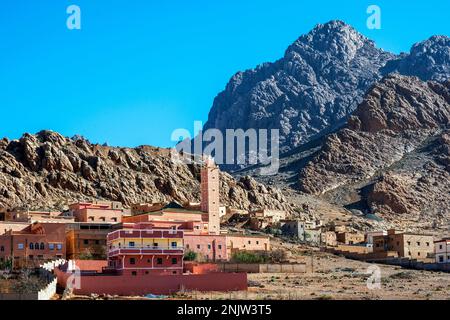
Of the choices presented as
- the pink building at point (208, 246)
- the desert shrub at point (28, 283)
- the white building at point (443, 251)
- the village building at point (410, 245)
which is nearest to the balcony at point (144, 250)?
the desert shrub at point (28, 283)

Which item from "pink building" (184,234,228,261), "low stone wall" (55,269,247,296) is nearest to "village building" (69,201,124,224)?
"pink building" (184,234,228,261)

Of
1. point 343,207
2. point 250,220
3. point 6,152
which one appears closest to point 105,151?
point 6,152

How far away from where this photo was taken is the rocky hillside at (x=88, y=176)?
124 meters

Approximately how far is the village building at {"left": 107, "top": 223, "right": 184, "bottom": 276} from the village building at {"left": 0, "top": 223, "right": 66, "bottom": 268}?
11.1 m

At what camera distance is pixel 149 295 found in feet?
218

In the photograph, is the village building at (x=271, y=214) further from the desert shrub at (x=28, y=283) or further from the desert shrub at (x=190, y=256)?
the desert shrub at (x=28, y=283)

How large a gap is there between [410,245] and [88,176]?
47.5 metres

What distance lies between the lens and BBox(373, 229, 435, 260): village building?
115 meters

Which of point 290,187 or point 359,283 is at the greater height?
point 290,187

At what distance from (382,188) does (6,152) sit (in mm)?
81637

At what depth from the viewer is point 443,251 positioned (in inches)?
4094

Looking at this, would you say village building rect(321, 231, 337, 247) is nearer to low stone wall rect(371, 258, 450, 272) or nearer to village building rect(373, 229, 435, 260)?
village building rect(373, 229, 435, 260)
